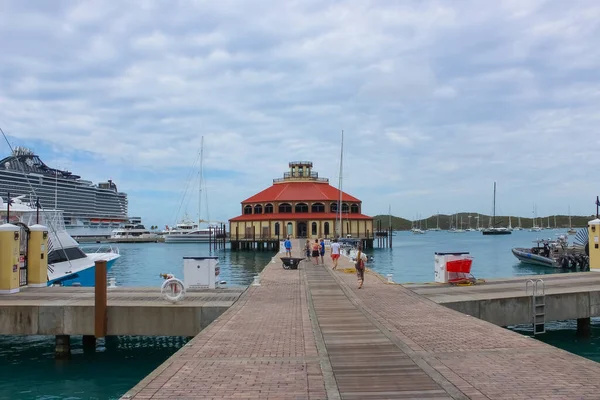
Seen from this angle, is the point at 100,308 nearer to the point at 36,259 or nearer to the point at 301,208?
the point at 36,259

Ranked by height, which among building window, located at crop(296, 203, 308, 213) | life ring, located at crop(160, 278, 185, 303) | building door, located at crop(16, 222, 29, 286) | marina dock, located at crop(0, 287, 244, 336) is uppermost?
building window, located at crop(296, 203, 308, 213)

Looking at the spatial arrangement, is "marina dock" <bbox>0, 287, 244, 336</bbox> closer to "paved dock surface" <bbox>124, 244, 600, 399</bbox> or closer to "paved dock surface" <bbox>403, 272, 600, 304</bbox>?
"paved dock surface" <bbox>124, 244, 600, 399</bbox>

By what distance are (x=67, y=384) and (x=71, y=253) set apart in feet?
74.2

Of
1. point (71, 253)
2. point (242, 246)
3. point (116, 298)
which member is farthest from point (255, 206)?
point (116, 298)

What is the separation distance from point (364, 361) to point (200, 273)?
1082 centimetres

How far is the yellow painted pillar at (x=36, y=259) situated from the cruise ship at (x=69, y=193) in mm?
84335

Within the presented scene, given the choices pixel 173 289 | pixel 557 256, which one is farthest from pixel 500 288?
pixel 557 256

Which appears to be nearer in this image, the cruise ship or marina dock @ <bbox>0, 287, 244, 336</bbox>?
marina dock @ <bbox>0, 287, 244, 336</bbox>

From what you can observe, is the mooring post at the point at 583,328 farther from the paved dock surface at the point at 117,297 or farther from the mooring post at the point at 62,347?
the mooring post at the point at 62,347

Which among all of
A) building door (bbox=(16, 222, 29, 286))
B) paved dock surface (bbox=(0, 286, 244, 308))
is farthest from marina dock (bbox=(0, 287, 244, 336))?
building door (bbox=(16, 222, 29, 286))

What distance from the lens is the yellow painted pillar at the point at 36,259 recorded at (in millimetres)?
19359

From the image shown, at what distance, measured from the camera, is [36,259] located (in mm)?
19375

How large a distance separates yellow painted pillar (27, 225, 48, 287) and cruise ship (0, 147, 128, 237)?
8434 centimetres

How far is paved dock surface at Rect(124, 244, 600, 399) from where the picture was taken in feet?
23.3
